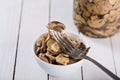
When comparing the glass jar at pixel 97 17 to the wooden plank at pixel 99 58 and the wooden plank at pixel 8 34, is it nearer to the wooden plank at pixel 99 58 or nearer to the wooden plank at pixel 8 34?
the wooden plank at pixel 99 58

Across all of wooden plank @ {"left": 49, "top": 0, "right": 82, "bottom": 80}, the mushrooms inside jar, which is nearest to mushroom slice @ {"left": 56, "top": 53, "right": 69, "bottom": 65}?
the mushrooms inside jar

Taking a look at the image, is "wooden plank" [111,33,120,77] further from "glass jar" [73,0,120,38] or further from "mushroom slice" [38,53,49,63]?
"mushroom slice" [38,53,49,63]

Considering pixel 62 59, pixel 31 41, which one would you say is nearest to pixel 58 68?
pixel 62 59

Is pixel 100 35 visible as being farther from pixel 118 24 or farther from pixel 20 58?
pixel 20 58

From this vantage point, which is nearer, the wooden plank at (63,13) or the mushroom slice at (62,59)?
the mushroom slice at (62,59)

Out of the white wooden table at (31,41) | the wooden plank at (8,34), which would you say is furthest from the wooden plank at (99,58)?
the wooden plank at (8,34)
